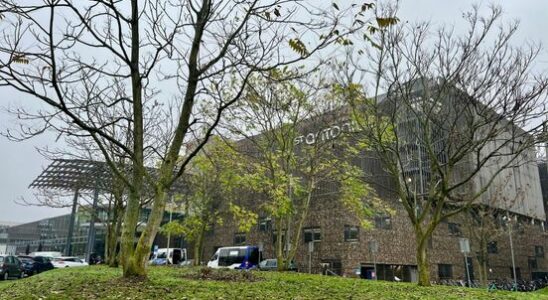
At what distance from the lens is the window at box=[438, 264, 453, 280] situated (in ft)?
125

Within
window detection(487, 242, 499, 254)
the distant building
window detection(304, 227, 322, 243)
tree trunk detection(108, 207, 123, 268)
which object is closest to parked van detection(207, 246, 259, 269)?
window detection(304, 227, 322, 243)

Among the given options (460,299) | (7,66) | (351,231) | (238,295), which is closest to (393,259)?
(351,231)

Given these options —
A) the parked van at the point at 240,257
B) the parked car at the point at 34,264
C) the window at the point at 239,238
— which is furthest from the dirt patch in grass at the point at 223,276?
the window at the point at 239,238

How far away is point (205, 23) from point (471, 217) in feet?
98.1

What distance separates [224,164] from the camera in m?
24.7

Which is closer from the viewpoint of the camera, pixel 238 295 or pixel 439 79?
pixel 238 295

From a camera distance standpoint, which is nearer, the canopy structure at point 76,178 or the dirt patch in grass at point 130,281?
the dirt patch in grass at point 130,281

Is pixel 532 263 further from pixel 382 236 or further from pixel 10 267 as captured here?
pixel 10 267

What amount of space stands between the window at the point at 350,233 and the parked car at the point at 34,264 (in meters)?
22.4

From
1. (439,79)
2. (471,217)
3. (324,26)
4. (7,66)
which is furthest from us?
(471,217)

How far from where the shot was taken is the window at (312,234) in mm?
37156

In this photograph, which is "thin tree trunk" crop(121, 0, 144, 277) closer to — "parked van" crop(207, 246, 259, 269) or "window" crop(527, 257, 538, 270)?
"parked van" crop(207, 246, 259, 269)

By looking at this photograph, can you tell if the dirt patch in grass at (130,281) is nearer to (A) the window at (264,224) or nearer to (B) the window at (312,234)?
(B) the window at (312,234)

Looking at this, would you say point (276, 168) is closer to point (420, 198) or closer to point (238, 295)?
point (238, 295)
